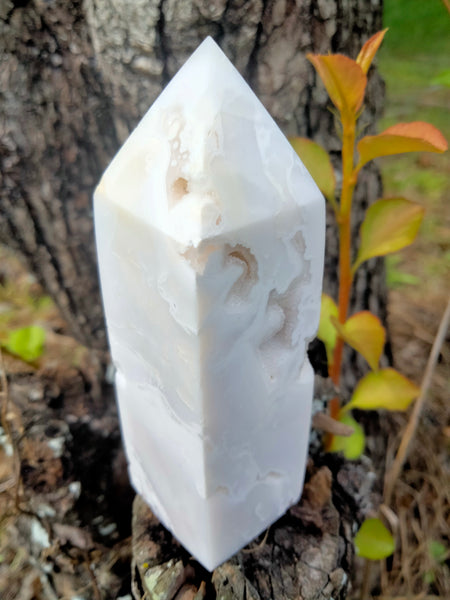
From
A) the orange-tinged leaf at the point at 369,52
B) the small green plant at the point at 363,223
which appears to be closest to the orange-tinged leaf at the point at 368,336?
the small green plant at the point at 363,223

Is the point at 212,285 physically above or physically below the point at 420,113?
above

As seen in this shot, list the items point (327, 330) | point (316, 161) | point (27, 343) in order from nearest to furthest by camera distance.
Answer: point (316, 161) < point (327, 330) < point (27, 343)

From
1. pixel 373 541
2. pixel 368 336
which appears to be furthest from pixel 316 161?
pixel 373 541

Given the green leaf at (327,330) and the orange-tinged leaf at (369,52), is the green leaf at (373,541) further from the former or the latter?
the orange-tinged leaf at (369,52)

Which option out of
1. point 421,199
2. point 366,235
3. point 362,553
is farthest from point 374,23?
point 421,199

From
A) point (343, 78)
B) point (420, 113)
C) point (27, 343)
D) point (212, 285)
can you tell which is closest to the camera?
point (212, 285)

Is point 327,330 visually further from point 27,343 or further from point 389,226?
point 27,343

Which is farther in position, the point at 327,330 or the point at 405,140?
the point at 327,330
